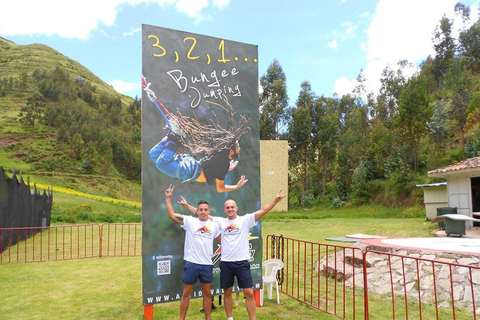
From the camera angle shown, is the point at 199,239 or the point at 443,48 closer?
the point at 199,239

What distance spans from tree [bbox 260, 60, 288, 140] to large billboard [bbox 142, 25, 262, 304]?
1006 inches

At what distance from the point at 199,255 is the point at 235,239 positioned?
46 cm

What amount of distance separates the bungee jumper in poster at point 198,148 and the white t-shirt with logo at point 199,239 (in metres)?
0.80

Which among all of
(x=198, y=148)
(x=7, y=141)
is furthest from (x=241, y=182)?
(x=7, y=141)

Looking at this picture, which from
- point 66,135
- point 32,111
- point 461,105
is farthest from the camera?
point 32,111

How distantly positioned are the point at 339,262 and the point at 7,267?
7067 mm

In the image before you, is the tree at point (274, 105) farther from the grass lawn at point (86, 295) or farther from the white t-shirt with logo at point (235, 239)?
the white t-shirt with logo at point (235, 239)

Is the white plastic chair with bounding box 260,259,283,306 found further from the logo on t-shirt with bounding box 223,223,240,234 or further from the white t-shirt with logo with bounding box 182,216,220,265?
the logo on t-shirt with bounding box 223,223,240,234

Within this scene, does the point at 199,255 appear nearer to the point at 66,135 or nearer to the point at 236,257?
the point at 236,257

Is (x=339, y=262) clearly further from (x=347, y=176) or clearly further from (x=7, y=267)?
(x=347, y=176)

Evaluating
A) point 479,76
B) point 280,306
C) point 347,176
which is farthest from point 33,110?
point 280,306

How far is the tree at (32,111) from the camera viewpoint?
55844mm

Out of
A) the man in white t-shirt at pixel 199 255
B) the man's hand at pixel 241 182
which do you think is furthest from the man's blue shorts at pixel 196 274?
the man's hand at pixel 241 182

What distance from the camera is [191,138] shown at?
509 cm
